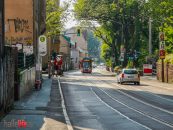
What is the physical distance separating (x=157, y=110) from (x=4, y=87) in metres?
6.83

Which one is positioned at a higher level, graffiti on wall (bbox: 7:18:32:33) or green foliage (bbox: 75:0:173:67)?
green foliage (bbox: 75:0:173:67)

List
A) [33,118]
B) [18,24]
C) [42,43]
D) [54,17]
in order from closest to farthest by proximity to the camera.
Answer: [33,118]
[42,43]
[18,24]
[54,17]

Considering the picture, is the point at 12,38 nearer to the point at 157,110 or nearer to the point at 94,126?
the point at 157,110

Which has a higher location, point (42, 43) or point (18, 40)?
point (18, 40)

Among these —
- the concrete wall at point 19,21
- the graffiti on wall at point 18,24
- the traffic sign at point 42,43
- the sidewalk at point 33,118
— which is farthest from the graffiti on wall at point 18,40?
the sidewalk at point 33,118

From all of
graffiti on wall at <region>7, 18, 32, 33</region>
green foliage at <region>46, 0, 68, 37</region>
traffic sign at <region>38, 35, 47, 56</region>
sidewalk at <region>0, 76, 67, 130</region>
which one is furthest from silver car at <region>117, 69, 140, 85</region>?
green foliage at <region>46, 0, 68, 37</region>

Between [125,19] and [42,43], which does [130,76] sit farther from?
[125,19]

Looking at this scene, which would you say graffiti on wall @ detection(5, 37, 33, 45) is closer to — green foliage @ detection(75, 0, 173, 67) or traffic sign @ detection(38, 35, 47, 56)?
traffic sign @ detection(38, 35, 47, 56)

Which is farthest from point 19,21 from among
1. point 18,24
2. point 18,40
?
point 18,40

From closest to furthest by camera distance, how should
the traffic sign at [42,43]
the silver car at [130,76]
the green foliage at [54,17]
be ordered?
1. the traffic sign at [42,43]
2. the silver car at [130,76]
3. the green foliage at [54,17]

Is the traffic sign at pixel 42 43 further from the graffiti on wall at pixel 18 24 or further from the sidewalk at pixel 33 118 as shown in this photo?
the graffiti on wall at pixel 18 24

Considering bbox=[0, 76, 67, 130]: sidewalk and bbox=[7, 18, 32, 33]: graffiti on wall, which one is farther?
bbox=[7, 18, 32, 33]: graffiti on wall

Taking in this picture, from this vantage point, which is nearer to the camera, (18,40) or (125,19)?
(18,40)

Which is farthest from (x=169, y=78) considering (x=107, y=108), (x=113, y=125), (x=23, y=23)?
(x=113, y=125)
